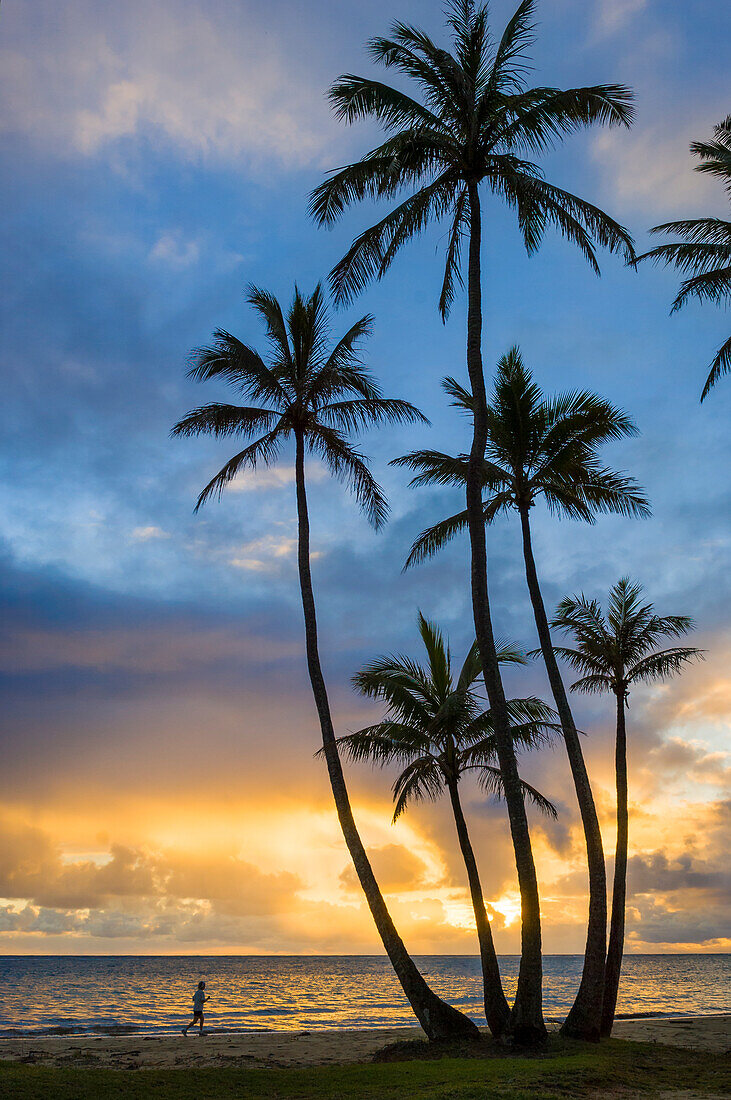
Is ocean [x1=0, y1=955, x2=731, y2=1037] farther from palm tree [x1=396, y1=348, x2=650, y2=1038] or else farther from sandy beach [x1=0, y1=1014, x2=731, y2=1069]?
palm tree [x1=396, y1=348, x2=650, y2=1038]

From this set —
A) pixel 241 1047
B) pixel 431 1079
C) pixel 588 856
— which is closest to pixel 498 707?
pixel 588 856

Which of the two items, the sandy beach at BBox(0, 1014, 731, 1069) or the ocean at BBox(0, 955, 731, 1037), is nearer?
the sandy beach at BBox(0, 1014, 731, 1069)

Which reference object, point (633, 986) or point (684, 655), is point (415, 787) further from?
point (633, 986)

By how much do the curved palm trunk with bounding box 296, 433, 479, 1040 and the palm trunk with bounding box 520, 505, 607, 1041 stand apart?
2.01 metres

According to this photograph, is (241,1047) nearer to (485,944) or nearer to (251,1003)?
(485,944)

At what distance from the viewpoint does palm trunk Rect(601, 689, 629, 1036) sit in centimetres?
1638

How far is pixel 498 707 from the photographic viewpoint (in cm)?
1419

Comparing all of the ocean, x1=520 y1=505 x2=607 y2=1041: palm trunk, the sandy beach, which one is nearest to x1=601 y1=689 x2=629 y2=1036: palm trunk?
x1=520 y1=505 x2=607 y2=1041: palm trunk

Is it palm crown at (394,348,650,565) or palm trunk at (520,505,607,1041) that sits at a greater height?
palm crown at (394,348,650,565)

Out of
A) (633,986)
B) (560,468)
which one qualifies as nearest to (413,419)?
(560,468)

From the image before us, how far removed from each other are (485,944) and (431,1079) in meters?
6.18

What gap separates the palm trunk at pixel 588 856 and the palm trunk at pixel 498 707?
108 cm

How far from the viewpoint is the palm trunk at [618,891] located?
1638 cm

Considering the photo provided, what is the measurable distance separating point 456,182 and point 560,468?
20.9ft
